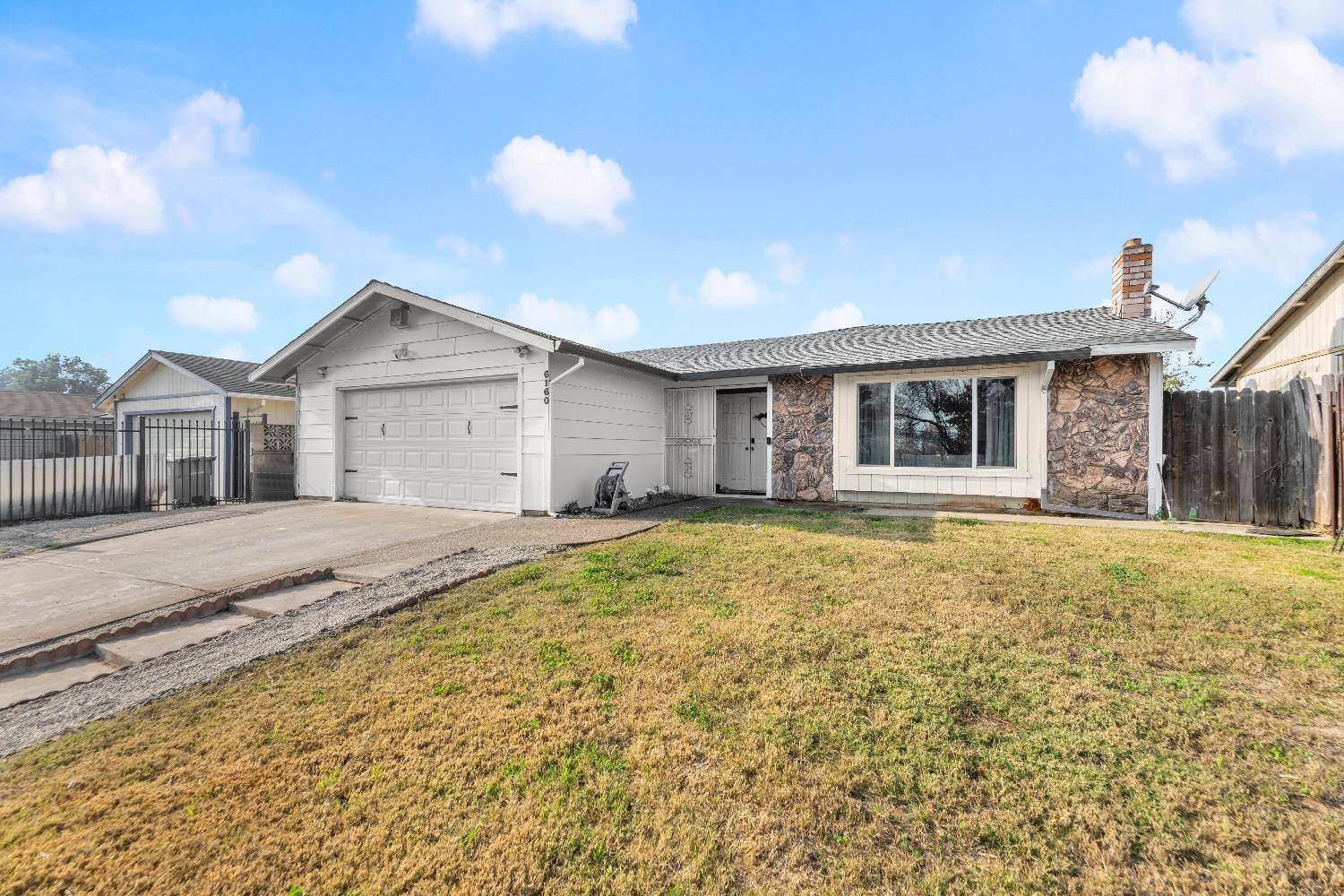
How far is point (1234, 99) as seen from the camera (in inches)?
398

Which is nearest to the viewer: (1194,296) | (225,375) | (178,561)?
(178,561)

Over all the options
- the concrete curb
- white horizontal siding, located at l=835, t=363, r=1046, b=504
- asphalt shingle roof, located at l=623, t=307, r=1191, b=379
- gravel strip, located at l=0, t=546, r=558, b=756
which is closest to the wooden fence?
asphalt shingle roof, located at l=623, t=307, r=1191, b=379

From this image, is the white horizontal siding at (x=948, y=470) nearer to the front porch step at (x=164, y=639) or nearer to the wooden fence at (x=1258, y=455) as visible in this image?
the wooden fence at (x=1258, y=455)

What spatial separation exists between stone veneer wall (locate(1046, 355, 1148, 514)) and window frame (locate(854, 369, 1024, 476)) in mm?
470

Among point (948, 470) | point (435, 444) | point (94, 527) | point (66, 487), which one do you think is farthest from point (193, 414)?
point (948, 470)

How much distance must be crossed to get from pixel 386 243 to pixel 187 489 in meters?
7.00

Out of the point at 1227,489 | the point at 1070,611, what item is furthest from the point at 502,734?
the point at 1227,489

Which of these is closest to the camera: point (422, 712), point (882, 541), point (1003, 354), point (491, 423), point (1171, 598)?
point (422, 712)

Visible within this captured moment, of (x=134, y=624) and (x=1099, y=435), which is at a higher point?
(x=1099, y=435)

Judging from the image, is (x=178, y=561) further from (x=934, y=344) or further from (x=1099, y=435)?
(x=1099, y=435)

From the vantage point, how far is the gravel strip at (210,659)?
2.85 m

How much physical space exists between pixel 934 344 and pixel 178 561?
11473 millimetres

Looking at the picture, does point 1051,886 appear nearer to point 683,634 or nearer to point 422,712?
point 683,634

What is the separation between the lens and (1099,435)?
28.5 feet
